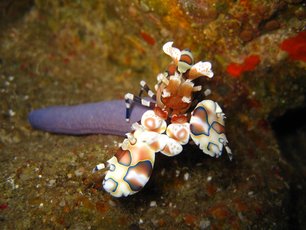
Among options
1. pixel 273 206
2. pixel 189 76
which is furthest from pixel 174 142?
pixel 273 206

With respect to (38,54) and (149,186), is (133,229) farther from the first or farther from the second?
(38,54)

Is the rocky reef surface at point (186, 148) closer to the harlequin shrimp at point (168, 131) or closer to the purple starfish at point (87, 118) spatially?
the purple starfish at point (87, 118)

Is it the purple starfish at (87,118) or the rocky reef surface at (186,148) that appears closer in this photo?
the rocky reef surface at (186,148)

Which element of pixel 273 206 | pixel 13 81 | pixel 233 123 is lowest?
pixel 13 81

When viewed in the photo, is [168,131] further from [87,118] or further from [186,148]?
[87,118]

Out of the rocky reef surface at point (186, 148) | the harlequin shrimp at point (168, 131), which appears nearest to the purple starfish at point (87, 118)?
the rocky reef surface at point (186, 148)

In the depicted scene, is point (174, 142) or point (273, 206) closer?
point (174, 142)
